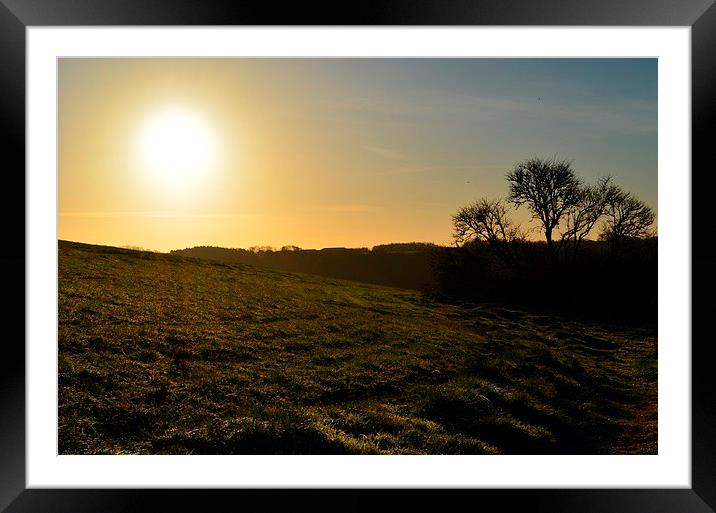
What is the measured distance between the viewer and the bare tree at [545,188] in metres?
12.0

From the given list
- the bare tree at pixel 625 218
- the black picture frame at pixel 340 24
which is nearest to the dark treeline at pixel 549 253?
the bare tree at pixel 625 218

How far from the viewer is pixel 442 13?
8.50 ft

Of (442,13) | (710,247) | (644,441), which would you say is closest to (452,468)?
(710,247)

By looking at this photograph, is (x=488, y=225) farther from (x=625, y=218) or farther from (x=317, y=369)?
(x=317, y=369)

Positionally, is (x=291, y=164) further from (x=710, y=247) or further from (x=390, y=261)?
(x=710, y=247)

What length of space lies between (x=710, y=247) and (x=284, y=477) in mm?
2617

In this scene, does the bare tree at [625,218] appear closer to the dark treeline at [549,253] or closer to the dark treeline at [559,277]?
the dark treeline at [549,253]

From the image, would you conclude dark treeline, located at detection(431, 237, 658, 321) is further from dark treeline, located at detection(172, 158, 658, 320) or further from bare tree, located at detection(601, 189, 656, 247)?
bare tree, located at detection(601, 189, 656, 247)

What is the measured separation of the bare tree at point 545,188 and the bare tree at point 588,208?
0.67 feet

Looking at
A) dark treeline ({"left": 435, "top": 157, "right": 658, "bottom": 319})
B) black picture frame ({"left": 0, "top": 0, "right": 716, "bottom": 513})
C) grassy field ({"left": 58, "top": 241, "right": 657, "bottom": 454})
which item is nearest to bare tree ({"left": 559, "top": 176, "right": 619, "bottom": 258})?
dark treeline ({"left": 435, "top": 157, "right": 658, "bottom": 319})

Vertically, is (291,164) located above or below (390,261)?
above

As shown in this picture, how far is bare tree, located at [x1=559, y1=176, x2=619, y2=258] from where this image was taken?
11.7 m

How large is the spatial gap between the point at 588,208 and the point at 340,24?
1074 centimetres

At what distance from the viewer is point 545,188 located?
12.1 metres
